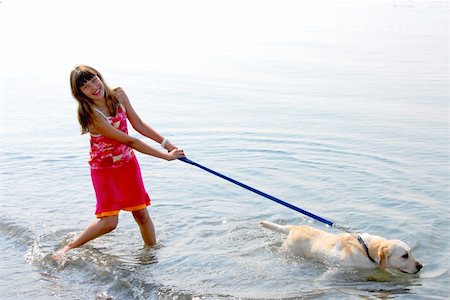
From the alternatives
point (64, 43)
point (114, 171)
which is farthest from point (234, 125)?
point (64, 43)


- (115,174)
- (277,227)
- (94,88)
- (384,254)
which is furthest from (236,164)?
(384,254)

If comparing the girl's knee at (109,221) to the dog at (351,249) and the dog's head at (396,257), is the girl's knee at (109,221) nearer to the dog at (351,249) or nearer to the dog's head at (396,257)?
the dog at (351,249)

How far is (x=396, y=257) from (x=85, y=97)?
313cm

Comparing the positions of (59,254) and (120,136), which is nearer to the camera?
(120,136)

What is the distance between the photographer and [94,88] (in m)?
6.28

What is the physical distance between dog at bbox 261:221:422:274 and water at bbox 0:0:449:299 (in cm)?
10

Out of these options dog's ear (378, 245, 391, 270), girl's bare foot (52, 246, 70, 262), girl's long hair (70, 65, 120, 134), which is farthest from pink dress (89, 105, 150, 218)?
dog's ear (378, 245, 391, 270)

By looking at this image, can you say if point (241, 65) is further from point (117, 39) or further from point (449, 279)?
point (449, 279)

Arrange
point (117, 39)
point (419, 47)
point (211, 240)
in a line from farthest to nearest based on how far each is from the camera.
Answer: point (117, 39)
point (419, 47)
point (211, 240)

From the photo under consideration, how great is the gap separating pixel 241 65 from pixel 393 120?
24.1ft

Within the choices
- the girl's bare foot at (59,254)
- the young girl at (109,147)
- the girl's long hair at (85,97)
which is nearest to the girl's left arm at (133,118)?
the young girl at (109,147)

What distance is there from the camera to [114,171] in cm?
653

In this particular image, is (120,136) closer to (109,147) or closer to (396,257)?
(109,147)

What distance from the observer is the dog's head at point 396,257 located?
234 inches
